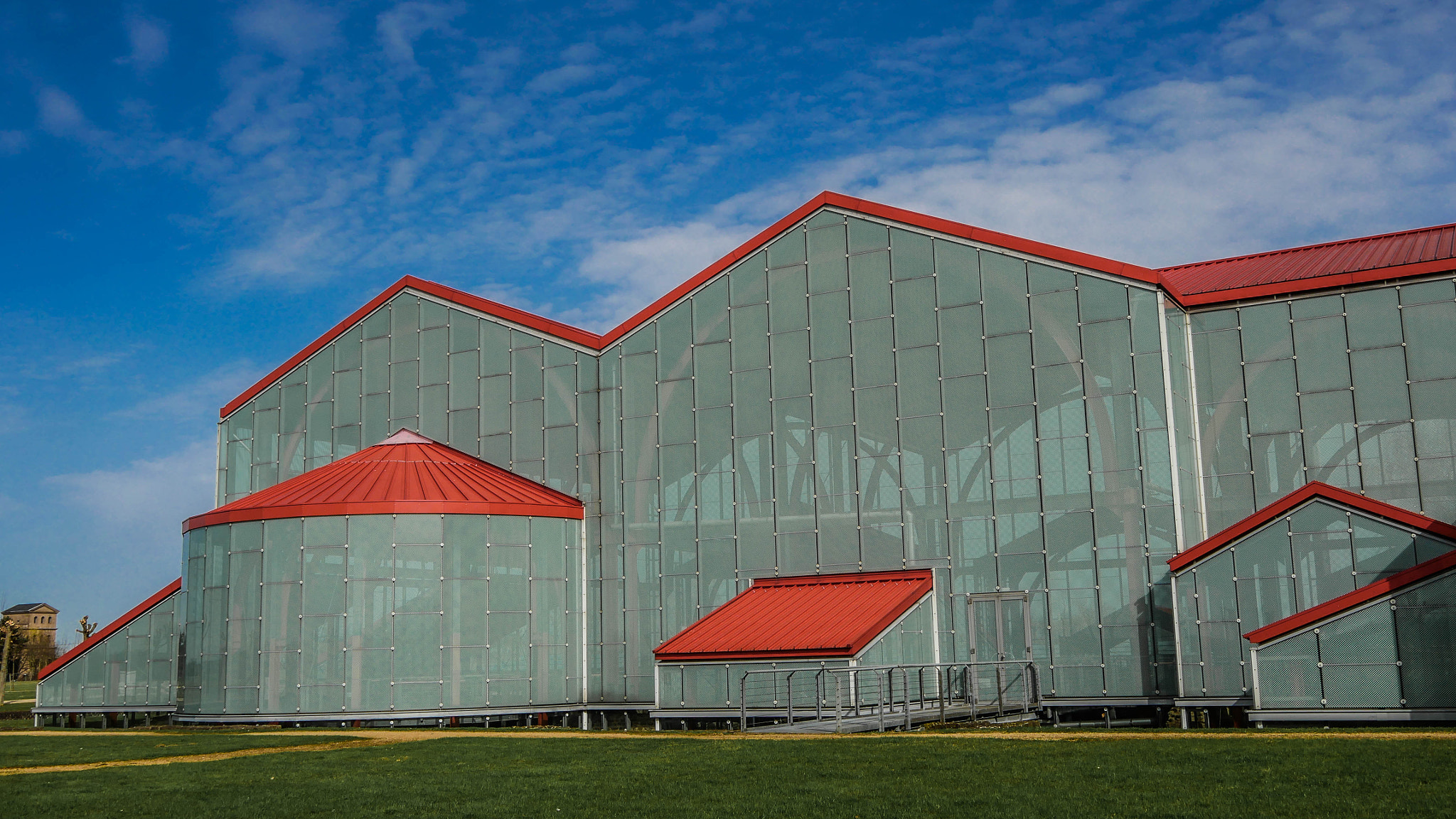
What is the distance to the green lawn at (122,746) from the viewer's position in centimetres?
2620

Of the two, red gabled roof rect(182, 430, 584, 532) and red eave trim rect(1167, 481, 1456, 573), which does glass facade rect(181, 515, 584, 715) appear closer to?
red gabled roof rect(182, 430, 584, 532)

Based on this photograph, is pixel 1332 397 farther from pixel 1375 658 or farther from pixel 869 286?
pixel 869 286

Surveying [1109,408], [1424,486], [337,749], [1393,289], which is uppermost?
[1393,289]

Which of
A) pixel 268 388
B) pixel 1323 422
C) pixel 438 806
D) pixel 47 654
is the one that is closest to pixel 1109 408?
→ pixel 1323 422

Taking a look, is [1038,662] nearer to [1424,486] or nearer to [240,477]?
[1424,486]

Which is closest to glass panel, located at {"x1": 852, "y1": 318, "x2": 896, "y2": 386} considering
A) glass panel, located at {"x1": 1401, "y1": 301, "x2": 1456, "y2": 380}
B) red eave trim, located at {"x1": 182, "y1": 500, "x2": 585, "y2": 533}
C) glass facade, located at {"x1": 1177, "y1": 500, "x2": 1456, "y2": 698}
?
glass facade, located at {"x1": 1177, "y1": 500, "x2": 1456, "y2": 698}

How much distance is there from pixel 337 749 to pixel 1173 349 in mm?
22875

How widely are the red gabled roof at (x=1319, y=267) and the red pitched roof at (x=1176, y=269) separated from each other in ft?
0.10

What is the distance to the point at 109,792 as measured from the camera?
18.9 metres

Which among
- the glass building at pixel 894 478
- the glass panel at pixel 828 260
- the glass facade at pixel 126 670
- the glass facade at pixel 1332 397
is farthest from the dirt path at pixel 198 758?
the glass facade at pixel 1332 397

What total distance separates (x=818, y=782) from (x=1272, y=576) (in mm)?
16194

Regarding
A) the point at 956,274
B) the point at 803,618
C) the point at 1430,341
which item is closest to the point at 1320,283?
the point at 1430,341

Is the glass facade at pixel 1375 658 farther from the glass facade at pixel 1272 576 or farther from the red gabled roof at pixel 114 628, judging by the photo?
the red gabled roof at pixel 114 628

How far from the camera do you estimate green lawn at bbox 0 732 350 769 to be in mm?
26203
